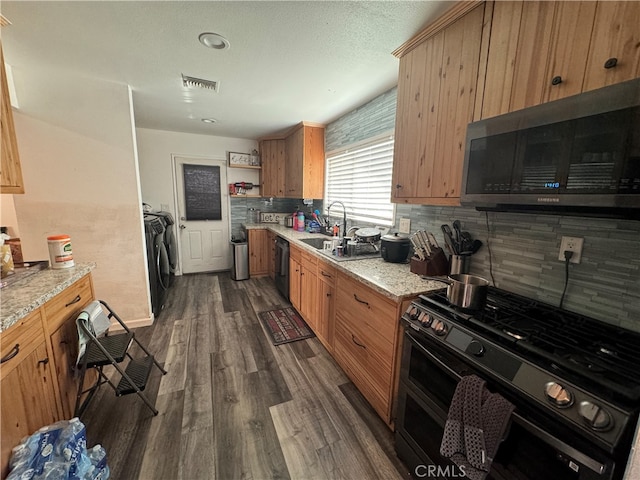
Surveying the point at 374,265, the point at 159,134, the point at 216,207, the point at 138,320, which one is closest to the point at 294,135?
the point at 216,207

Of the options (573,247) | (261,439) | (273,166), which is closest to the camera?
(573,247)

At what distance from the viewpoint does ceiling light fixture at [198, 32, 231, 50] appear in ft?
5.37

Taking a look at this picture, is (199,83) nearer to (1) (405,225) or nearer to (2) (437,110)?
(2) (437,110)

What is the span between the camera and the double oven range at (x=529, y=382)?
26.5 inches

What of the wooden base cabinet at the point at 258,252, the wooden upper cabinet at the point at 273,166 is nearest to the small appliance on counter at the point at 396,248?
the wooden base cabinet at the point at 258,252

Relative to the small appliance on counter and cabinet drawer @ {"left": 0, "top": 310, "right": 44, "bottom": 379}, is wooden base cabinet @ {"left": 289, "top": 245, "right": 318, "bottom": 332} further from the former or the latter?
cabinet drawer @ {"left": 0, "top": 310, "right": 44, "bottom": 379}

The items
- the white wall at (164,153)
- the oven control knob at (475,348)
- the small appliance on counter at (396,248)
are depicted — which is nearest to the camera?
the oven control knob at (475,348)

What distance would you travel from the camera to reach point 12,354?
3.41 ft

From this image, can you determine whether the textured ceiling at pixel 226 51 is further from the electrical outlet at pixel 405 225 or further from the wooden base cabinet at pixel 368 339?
the wooden base cabinet at pixel 368 339

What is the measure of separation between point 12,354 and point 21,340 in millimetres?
82

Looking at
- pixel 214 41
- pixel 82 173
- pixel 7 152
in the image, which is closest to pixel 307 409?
pixel 7 152

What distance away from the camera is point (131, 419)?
1622 mm

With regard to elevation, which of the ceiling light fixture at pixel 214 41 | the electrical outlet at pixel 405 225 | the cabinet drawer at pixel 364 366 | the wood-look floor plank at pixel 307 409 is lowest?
the wood-look floor plank at pixel 307 409

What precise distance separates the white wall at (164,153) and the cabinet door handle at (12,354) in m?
3.51
